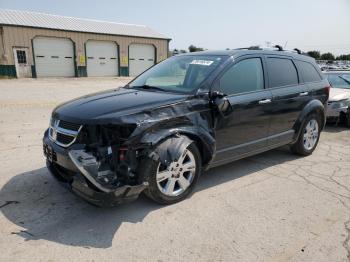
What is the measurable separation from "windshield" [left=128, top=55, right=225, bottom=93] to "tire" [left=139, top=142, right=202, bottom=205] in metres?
0.87

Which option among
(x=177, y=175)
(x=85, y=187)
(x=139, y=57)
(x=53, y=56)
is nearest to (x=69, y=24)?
(x=53, y=56)

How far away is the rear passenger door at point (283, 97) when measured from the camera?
4.93m

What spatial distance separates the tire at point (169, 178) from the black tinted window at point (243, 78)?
1021mm

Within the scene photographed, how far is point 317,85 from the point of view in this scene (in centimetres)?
582

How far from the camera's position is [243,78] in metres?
4.51

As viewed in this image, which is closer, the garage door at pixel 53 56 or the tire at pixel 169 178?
the tire at pixel 169 178

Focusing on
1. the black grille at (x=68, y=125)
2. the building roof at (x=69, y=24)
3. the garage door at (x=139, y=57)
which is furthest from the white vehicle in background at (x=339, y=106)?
the garage door at (x=139, y=57)

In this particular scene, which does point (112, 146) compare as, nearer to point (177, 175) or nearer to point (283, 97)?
point (177, 175)

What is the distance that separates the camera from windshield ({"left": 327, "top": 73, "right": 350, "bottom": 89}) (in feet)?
30.3

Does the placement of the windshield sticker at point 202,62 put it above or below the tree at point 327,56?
above

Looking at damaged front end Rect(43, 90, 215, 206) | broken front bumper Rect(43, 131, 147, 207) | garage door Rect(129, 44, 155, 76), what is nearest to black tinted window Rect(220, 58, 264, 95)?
damaged front end Rect(43, 90, 215, 206)

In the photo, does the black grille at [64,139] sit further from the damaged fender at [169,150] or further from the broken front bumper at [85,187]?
the damaged fender at [169,150]

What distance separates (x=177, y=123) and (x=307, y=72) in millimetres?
3270

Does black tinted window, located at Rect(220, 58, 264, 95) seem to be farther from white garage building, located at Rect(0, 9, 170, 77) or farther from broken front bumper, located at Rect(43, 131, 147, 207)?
white garage building, located at Rect(0, 9, 170, 77)
